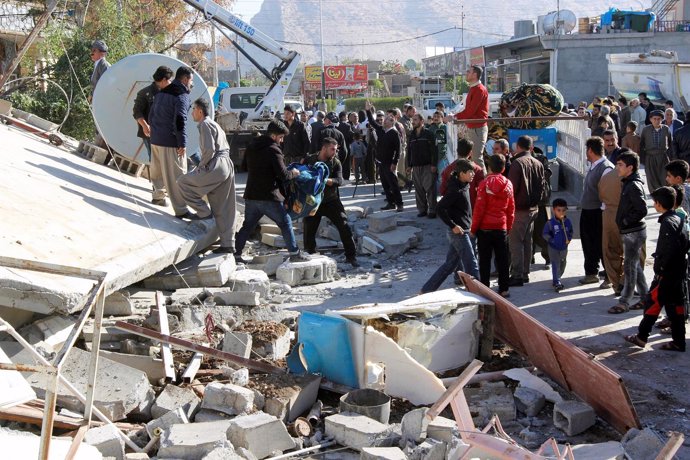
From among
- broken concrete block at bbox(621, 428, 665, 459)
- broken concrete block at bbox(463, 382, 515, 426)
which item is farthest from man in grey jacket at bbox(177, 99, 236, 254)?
broken concrete block at bbox(621, 428, 665, 459)

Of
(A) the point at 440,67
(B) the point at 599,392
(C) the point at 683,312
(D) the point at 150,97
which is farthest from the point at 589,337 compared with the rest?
(A) the point at 440,67

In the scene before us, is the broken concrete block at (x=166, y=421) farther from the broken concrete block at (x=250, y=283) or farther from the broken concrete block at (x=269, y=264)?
the broken concrete block at (x=269, y=264)

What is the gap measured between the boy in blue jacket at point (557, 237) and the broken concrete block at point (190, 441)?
218 inches

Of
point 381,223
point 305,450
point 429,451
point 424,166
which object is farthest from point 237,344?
point 424,166

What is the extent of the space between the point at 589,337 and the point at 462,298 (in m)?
1.63

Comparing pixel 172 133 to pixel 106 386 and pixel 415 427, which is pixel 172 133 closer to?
pixel 106 386

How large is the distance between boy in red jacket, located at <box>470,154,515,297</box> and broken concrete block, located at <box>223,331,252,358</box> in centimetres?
337

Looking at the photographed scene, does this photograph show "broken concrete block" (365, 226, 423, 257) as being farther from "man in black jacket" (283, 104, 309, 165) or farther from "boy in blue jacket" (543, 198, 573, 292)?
"man in black jacket" (283, 104, 309, 165)

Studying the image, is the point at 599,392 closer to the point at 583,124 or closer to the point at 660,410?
the point at 660,410

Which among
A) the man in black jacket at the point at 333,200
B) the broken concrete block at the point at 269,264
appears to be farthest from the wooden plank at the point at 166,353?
the man in black jacket at the point at 333,200

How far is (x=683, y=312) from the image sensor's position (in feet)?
24.4

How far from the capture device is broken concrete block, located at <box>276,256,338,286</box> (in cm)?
1037

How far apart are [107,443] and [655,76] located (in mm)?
25119

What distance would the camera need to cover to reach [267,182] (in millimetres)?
10508
